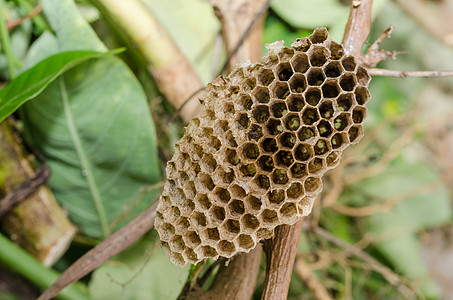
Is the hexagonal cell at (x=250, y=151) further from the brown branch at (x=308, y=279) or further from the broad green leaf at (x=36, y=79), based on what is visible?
the brown branch at (x=308, y=279)

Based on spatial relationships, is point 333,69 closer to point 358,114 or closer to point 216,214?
point 358,114

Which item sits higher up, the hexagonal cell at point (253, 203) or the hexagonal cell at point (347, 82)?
the hexagonal cell at point (347, 82)

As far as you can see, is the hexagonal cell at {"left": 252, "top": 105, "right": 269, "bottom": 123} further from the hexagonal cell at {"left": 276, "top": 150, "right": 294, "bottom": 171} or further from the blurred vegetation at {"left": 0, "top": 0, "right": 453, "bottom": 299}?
the blurred vegetation at {"left": 0, "top": 0, "right": 453, "bottom": 299}

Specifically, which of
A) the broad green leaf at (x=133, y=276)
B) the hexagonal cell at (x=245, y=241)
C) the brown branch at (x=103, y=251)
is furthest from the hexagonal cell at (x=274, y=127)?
the broad green leaf at (x=133, y=276)

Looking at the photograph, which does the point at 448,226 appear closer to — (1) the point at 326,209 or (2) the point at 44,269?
(1) the point at 326,209

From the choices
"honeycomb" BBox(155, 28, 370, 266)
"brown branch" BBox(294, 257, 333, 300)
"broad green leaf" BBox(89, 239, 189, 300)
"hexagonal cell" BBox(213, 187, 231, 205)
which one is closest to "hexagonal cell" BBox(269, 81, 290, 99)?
"honeycomb" BBox(155, 28, 370, 266)

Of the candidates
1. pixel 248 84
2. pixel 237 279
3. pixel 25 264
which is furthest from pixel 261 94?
pixel 25 264
